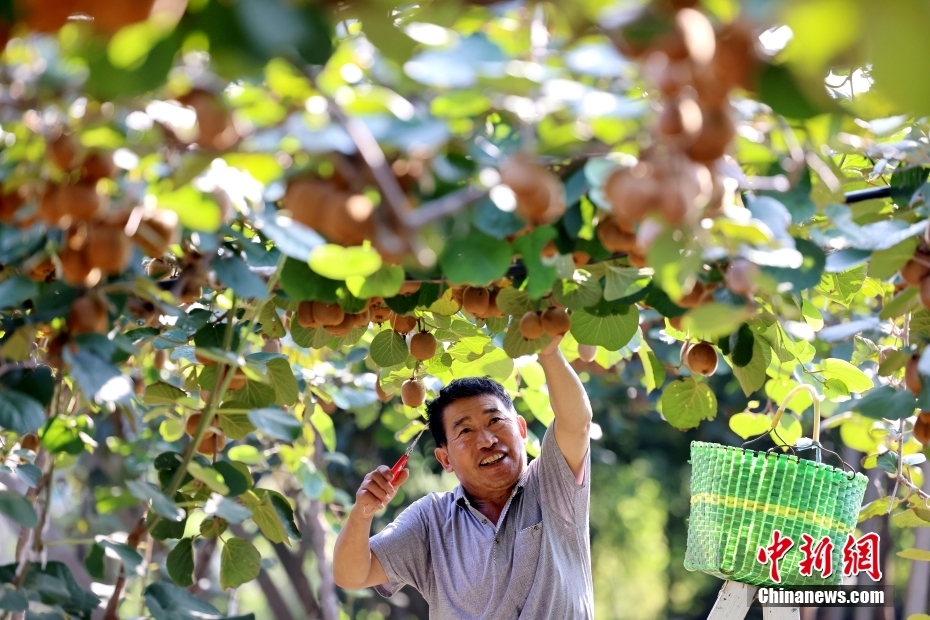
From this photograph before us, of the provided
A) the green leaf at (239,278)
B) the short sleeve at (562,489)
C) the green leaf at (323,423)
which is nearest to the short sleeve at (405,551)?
the short sleeve at (562,489)

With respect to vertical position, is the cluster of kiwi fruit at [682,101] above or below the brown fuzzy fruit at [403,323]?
above

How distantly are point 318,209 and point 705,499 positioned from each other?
56.5 inches

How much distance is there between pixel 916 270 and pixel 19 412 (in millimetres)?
1032

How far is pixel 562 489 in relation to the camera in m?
2.13

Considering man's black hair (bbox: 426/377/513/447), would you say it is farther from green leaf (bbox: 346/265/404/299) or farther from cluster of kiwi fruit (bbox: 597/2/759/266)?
cluster of kiwi fruit (bbox: 597/2/759/266)

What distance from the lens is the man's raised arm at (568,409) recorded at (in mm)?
1995

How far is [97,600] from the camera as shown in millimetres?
1237

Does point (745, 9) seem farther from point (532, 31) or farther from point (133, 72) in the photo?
point (133, 72)

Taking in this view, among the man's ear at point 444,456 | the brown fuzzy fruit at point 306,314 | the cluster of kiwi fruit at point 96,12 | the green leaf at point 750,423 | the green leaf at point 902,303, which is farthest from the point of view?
the man's ear at point 444,456

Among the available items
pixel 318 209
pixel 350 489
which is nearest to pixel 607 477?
pixel 350 489

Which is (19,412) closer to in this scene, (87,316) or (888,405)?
(87,316)

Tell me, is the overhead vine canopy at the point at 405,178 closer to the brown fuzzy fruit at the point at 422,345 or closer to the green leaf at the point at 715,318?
the green leaf at the point at 715,318

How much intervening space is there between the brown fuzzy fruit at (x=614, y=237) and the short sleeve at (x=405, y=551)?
50.8 inches

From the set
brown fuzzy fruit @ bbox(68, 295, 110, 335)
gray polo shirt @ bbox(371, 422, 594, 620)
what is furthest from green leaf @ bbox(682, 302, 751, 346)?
gray polo shirt @ bbox(371, 422, 594, 620)
